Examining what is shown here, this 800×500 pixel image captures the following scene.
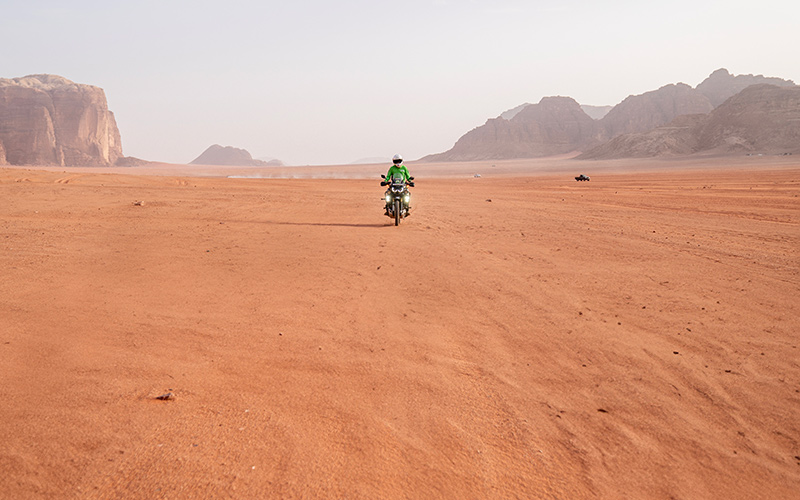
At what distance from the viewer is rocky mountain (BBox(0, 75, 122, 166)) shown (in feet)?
454

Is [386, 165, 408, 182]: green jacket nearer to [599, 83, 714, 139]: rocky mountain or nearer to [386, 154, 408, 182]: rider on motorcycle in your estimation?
[386, 154, 408, 182]: rider on motorcycle

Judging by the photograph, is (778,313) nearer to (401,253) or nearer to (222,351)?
(401,253)

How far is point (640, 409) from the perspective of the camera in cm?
435

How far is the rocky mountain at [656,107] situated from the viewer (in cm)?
18188

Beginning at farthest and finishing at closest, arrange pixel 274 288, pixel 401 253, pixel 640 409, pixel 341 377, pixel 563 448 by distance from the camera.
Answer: pixel 401 253 → pixel 274 288 → pixel 341 377 → pixel 640 409 → pixel 563 448

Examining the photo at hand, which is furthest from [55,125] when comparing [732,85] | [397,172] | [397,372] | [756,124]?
[732,85]

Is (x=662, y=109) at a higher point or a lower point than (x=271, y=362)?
higher

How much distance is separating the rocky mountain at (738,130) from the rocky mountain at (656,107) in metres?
60.1

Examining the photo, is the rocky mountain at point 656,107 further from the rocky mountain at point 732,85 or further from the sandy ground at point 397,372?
the sandy ground at point 397,372

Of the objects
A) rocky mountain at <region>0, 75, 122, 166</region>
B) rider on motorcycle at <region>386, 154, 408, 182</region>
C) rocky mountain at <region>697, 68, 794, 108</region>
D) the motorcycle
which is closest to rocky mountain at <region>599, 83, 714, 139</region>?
rocky mountain at <region>697, 68, 794, 108</region>

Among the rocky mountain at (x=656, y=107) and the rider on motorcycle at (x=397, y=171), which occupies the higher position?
the rocky mountain at (x=656, y=107)

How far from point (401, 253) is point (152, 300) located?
511 cm

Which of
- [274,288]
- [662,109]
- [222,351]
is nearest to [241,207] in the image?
[274,288]

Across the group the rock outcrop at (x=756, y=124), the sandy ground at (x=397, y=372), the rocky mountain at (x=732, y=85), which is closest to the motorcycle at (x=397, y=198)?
the sandy ground at (x=397, y=372)
